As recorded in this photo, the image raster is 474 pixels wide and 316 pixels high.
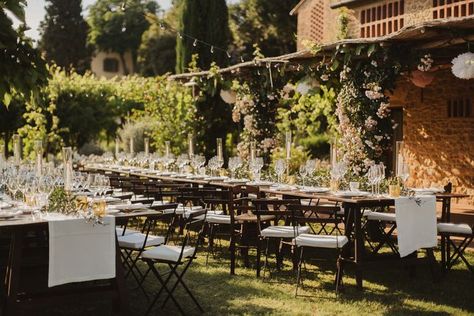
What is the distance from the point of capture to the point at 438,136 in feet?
41.7

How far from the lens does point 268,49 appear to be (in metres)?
29.2

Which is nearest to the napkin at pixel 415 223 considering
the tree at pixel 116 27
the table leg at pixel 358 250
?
the table leg at pixel 358 250

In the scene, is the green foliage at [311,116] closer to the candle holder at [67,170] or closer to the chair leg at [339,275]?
the chair leg at [339,275]

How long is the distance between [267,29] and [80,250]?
2559 centimetres

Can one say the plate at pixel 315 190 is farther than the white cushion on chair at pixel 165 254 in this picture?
Yes

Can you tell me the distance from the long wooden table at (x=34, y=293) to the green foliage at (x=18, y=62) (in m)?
1.07

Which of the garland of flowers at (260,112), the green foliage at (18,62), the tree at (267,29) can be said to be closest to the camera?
the green foliage at (18,62)

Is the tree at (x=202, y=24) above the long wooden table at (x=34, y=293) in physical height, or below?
above

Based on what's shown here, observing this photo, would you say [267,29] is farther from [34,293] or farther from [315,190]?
[34,293]

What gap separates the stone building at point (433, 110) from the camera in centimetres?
1216

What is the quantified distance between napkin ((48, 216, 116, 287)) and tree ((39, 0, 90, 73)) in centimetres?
3313

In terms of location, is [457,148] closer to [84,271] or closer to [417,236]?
[417,236]

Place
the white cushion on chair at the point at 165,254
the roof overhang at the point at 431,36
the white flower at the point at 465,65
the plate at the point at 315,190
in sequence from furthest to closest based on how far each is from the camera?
the white flower at the point at 465,65 → the roof overhang at the point at 431,36 → the plate at the point at 315,190 → the white cushion on chair at the point at 165,254

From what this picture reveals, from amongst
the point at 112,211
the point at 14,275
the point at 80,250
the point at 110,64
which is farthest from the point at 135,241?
the point at 110,64
